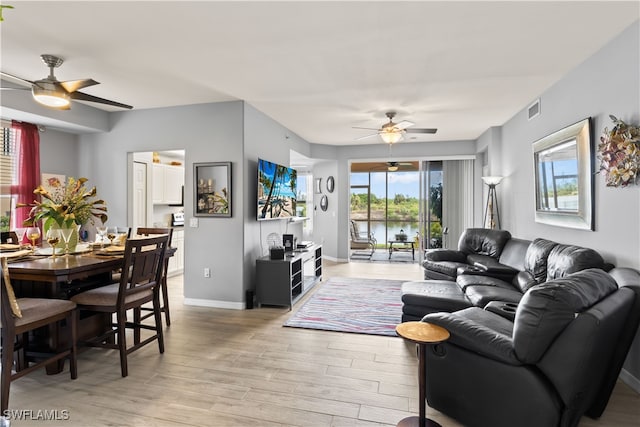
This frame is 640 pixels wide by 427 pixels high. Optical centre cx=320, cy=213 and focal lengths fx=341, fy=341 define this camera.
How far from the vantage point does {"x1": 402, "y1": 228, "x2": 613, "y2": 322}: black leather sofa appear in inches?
115

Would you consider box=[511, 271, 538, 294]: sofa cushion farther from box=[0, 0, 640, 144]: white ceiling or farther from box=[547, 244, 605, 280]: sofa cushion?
box=[0, 0, 640, 144]: white ceiling

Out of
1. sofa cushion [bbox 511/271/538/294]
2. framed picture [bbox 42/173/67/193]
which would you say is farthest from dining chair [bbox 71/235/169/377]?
sofa cushion [bbox 511/271/538/294]

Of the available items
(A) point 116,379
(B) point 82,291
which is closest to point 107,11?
(B) point 82,291

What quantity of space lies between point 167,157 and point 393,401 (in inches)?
249

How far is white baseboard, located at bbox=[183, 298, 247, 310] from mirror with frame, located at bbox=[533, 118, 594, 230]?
3807mm

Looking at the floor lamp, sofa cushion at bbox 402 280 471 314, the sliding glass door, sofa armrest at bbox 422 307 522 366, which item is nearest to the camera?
sofa armrest at bbox 422 307 522 366

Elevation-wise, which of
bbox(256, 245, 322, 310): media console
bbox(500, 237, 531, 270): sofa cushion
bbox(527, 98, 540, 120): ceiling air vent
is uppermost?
bbox(527, 98, 540, 120): ceiling air vent

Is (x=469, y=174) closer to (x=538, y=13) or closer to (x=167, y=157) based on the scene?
(x=538, y=13)

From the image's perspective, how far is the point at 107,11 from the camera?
236cm

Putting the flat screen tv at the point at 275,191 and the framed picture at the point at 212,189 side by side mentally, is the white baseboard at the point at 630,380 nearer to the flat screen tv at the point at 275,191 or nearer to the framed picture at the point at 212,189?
the flat screen tv at the point at 275,191

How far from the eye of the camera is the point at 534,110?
4324 mm

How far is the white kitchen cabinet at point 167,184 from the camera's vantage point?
6047 millimetres

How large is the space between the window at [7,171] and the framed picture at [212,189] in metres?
2.33

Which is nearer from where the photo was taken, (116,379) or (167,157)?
(116,379)
